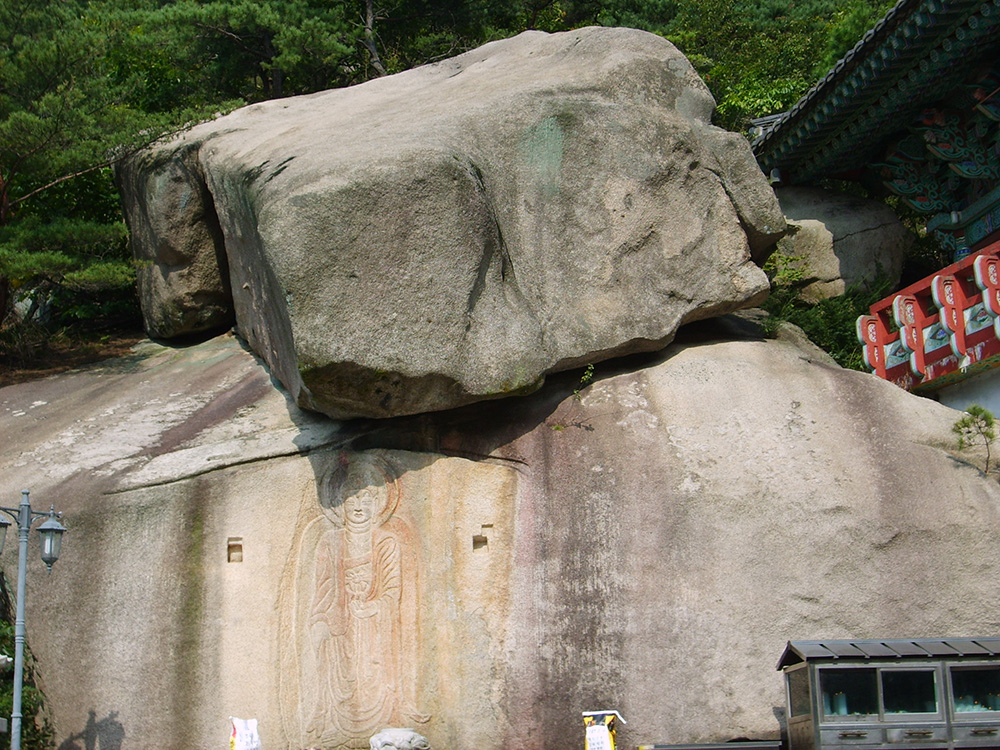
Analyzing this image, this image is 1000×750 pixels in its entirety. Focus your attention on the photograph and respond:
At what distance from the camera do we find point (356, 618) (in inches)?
308

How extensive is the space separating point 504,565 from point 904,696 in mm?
2916

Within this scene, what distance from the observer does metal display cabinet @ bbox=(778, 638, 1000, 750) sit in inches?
245

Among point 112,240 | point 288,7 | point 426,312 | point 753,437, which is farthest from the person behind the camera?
point 288,7

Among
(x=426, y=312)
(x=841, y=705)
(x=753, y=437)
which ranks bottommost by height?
(x=841, y=705)

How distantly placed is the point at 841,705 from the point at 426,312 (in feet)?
12.6

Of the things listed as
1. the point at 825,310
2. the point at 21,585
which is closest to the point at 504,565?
the point at 21,585

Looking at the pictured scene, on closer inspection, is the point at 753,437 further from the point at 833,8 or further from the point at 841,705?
the point at 833,8

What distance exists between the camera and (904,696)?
20.7 ft

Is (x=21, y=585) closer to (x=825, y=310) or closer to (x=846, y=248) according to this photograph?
(x=825, y=310)

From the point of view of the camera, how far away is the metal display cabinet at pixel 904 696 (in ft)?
20.5

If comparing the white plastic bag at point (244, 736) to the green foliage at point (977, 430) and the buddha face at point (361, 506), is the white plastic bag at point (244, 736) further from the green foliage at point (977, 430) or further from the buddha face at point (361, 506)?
the green foliage at point (977, 430)

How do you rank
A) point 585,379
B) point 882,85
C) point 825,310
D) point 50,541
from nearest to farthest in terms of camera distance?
point 50,541 → point 585,379 → point 882,85 → point 825,310

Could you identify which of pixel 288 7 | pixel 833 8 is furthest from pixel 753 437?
pixel 833 8

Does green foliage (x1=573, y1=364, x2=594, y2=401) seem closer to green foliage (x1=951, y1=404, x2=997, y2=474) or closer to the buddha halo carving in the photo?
the buddha halo carving
